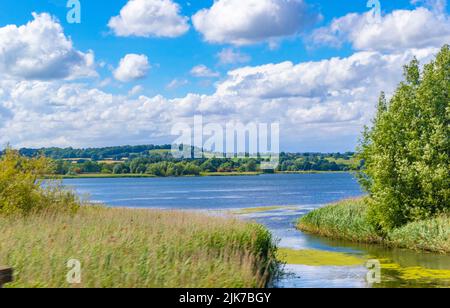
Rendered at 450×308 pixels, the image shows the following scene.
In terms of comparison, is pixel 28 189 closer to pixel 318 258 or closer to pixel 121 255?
pixel 121 255

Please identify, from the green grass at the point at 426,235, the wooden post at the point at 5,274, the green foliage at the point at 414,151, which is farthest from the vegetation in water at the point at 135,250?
the green foliage at the point at 414,151

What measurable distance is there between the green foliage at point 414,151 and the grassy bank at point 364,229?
900 millimetres

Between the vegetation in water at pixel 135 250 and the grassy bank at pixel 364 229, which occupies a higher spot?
→ the vegetation in water at pixel 135 250

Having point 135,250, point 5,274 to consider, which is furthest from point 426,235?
point 5,274

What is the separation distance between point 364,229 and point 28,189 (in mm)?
18172

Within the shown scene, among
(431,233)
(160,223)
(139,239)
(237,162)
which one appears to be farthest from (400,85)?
(237,162)

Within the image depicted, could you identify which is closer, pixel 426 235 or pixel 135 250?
pixel 135 250

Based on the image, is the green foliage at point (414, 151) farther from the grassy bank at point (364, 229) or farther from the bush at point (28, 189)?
the bush at point (28, 189)

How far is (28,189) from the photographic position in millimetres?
23953


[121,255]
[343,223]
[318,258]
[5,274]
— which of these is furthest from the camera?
[343,223]

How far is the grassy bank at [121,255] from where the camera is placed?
12.4 meters

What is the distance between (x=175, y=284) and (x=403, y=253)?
1784cm
